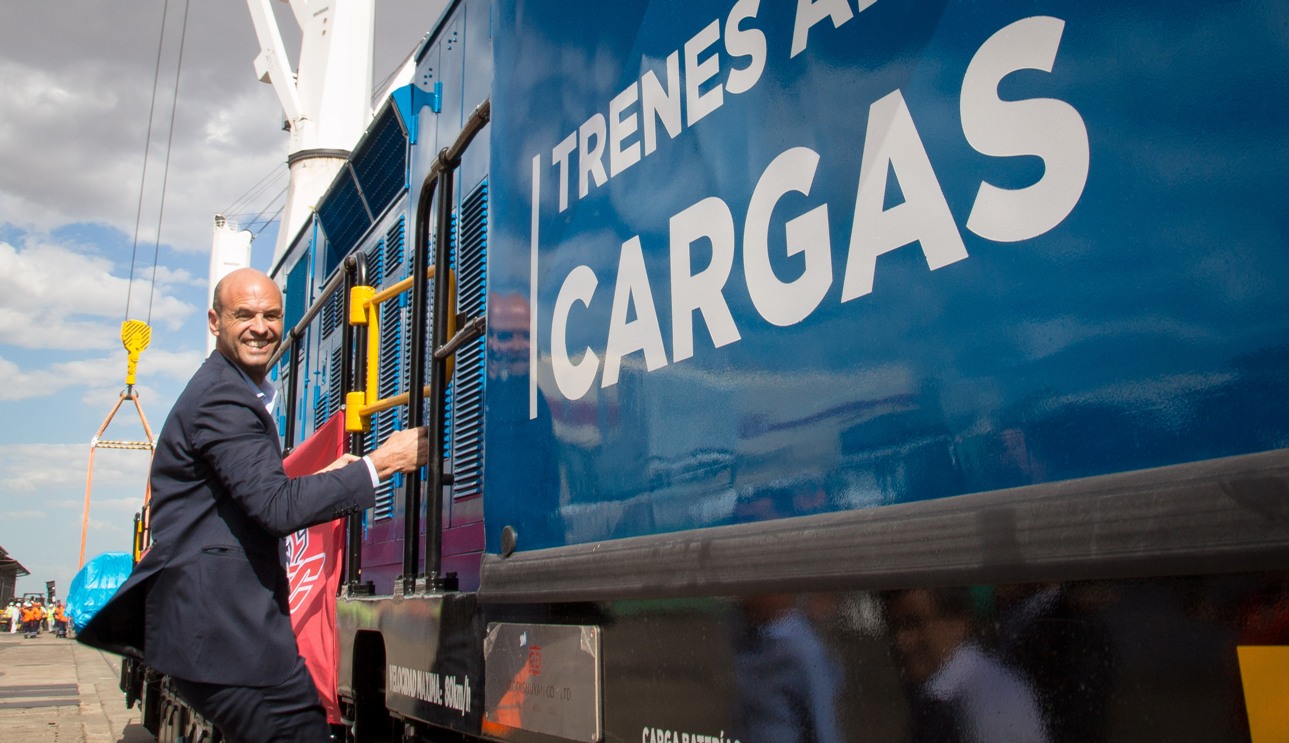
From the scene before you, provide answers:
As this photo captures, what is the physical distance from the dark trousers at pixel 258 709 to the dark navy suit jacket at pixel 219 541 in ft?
0.08

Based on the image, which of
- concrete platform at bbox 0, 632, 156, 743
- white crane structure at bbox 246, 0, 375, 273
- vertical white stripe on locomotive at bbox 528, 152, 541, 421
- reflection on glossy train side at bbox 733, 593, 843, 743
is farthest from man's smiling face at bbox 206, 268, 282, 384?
white crane structure at bbox 246, 0, 375, 273

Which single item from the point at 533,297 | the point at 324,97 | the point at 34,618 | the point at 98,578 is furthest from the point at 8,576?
the point at 533,297

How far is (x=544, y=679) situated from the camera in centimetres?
177

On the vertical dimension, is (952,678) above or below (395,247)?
below

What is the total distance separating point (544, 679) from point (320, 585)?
1.54 metres

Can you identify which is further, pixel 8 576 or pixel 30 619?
pixel 8 576

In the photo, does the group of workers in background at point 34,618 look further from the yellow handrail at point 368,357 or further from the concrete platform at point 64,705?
the yellow handrail at point 368,357

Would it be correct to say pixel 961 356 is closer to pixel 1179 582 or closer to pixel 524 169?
pixel 1179 582

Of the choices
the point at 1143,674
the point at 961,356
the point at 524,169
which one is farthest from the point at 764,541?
the point at 524,169

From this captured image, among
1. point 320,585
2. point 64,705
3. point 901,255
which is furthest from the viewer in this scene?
point 64,705

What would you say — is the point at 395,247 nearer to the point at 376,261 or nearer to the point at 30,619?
the point at 376,261

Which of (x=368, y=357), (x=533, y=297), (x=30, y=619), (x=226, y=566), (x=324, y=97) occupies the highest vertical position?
(x=324, y=97)

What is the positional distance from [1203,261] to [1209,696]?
36cm

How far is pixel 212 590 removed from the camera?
6.22 feet
